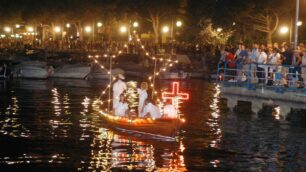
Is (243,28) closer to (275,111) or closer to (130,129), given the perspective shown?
(275,111)

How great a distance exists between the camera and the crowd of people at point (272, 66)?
3522 centimetres

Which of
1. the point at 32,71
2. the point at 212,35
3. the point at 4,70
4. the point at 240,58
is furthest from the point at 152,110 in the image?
the point at 212,35

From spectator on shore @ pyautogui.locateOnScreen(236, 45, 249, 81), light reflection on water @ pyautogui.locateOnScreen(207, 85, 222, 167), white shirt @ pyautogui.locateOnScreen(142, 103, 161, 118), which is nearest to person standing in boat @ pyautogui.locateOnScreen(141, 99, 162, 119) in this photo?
white shirt @ pyautogui.locateOnScreen(142, 103, 161, 118)

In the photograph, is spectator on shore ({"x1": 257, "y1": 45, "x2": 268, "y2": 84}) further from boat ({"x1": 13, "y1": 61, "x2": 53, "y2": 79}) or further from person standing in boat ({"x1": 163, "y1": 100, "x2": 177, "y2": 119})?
boat ({"x1": 13, "y1": 61, "x2": 53, "y2": 79})

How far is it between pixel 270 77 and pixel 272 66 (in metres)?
0.69

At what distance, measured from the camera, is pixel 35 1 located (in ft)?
324

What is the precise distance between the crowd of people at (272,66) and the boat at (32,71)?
3243 centimetres

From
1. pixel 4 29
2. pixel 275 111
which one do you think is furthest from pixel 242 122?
pixel 4 29

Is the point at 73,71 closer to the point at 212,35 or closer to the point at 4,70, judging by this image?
the point at 4,70

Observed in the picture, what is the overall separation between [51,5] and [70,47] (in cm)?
809

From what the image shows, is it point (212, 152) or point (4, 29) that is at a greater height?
point (4, 29)

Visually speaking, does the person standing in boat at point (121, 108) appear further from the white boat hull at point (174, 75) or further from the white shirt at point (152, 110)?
the white boat hull at point (174, 75)

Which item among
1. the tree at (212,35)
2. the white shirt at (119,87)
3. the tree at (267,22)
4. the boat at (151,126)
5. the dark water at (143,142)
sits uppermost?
the tree at (267,22)

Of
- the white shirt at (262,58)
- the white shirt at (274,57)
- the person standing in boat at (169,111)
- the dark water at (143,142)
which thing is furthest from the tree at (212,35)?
the person standing in boat at (169,111)
